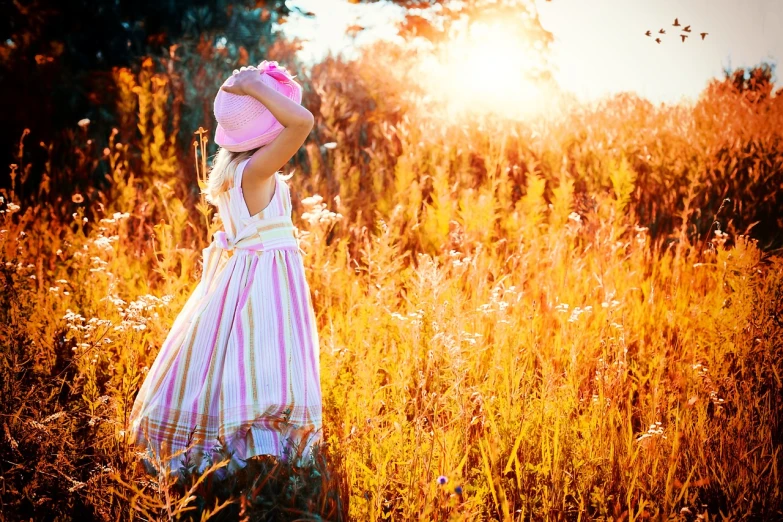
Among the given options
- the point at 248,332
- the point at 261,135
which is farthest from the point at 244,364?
the point at 261,135

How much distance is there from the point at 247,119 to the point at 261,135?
0.07m

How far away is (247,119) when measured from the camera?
2.31 m

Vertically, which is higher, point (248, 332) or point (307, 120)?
point (307, 120)

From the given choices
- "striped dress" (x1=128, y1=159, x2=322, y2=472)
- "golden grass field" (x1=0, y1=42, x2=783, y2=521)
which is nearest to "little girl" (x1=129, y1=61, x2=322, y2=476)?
"striped dress" (x1=128, y1=159, x2=322, y2=472)

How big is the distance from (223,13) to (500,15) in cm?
408

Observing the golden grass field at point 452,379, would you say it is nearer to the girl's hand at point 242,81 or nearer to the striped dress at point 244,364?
the striped dress at point 244,364

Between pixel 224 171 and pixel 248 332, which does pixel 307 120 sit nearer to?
pixel 224 171

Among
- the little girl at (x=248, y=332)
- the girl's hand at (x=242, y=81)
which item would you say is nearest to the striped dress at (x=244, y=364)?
the little girl at (x=248, y=332)

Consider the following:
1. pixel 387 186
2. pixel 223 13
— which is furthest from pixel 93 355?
pixel 223 13

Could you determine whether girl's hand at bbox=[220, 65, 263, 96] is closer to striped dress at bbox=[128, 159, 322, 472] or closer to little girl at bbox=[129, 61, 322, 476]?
little girl at bbox=[129, 61, 322, 476]

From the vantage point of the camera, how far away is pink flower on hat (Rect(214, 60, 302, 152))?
2307 millimetres

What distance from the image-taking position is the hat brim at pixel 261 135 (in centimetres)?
233

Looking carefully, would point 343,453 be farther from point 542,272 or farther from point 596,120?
point 596,120

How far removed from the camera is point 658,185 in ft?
19.0
